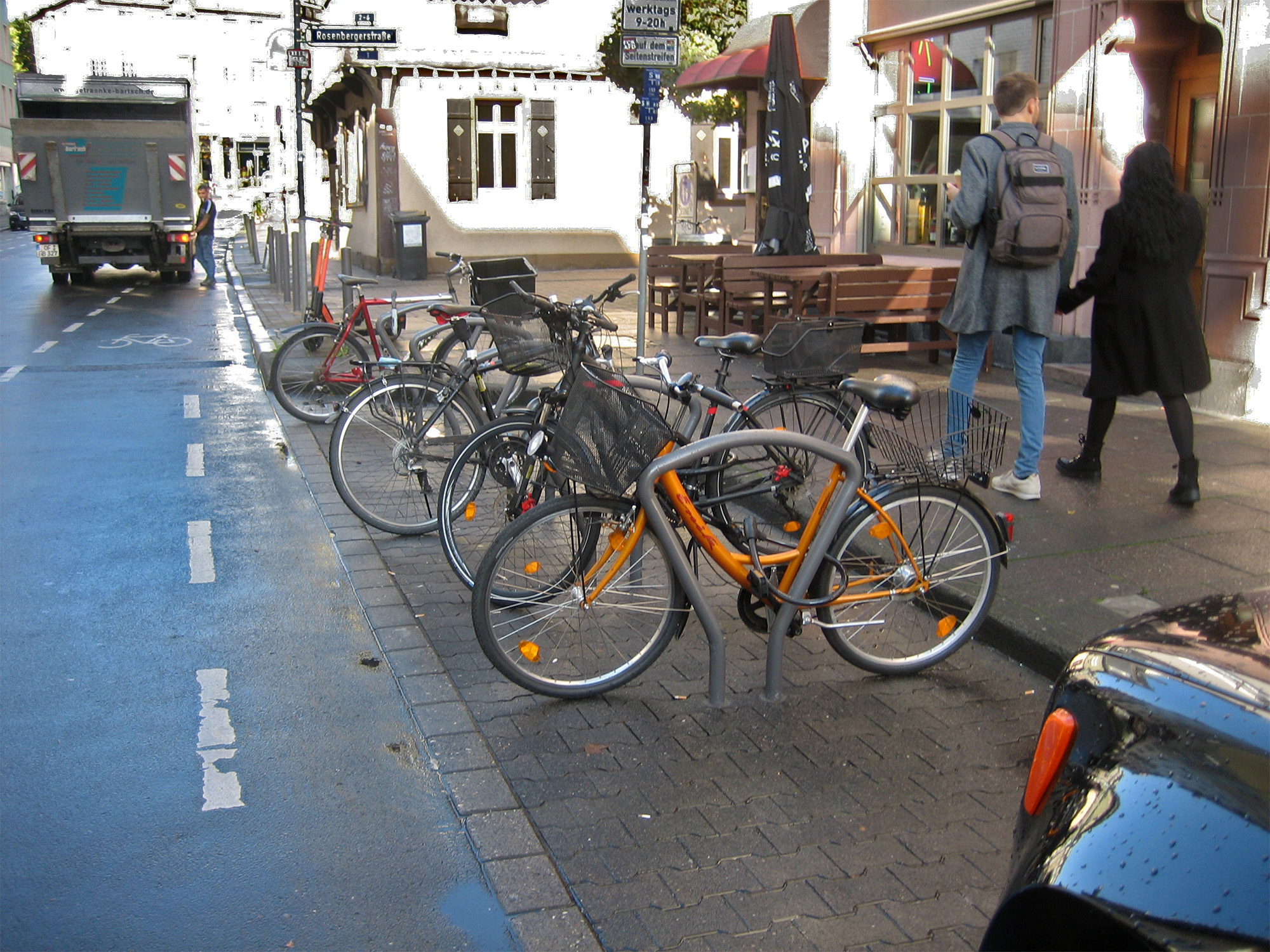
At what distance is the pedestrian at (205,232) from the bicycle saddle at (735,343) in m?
20.2

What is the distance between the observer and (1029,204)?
20.2 ft

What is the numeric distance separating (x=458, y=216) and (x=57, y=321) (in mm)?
9266

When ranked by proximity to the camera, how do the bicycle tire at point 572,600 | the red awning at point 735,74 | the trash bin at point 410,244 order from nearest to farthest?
the bicycle tire at point 572,600
the red awning at point 735,74
the trash bin at point 410,244

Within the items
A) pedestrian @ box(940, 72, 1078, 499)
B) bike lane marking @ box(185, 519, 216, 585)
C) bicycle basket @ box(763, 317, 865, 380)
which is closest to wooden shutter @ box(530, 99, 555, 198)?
bike lane marking @ box(185, 519, 216, 585)

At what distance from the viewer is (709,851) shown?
338cm

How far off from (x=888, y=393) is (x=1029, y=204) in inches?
93.6

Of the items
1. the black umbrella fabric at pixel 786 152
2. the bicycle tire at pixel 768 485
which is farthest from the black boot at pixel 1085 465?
the black umbrella fabric at pixel 786 152

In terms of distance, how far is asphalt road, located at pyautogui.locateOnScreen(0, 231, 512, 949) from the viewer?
10.3 ft

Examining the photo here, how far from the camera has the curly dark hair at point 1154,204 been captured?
615 centimetres

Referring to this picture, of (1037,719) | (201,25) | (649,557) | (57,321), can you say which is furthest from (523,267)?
(201,25)

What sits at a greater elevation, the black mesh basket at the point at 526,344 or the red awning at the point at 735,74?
the red awning at the point at 735,74

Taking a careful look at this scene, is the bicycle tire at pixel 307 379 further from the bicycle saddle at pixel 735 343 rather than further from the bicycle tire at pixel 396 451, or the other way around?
the bicycle saddle at pixel 735 343

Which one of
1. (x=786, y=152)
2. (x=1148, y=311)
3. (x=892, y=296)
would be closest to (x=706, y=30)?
(x=786, y=152)

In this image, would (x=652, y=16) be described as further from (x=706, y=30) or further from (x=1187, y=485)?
(x=706, y=30)
